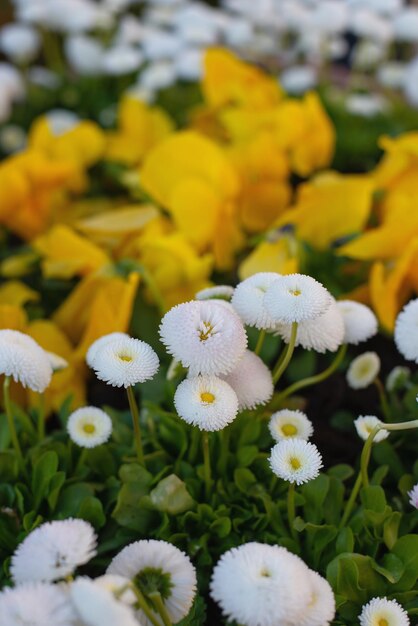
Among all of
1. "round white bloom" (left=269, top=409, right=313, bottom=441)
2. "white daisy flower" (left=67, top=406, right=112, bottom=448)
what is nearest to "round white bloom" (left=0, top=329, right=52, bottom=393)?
"white daisy flower" (left=67, top=406, right=112, bottom=448)

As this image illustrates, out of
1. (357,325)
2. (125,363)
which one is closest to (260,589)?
(125,363)

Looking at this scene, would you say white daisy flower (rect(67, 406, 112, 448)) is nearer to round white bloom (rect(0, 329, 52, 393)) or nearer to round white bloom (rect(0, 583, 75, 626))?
round white bloom (rect(0, 329, 52, 393))

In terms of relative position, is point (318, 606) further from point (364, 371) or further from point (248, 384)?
point (364, 371)

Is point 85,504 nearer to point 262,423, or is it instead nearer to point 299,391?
point 262,423

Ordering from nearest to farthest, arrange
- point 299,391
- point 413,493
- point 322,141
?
point 413,493 → point 299,391 → point 322,141

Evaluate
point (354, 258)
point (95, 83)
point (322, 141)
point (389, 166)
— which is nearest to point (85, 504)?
point (354, 258)

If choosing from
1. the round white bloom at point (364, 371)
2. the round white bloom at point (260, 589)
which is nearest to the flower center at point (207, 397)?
the round white bloom at point (260, 589)

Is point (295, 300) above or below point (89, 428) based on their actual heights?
above
